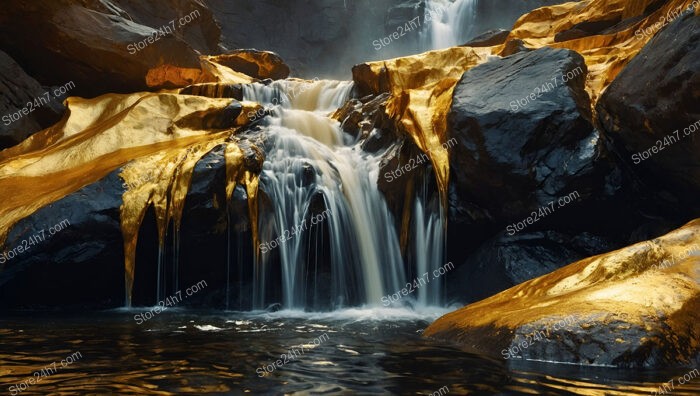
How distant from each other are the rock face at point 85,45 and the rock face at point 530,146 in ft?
26.2

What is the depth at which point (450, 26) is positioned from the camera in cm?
2964

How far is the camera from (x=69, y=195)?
8.44 meters

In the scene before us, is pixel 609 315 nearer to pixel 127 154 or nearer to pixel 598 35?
pixel 127 154

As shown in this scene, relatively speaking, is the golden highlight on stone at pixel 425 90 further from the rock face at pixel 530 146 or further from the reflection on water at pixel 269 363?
the reflection on water at pixel 269 363

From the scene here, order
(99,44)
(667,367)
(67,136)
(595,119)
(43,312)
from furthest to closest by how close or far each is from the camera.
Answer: (99,44)
(67,136)
(595,119)
(43,312)
(667,367)

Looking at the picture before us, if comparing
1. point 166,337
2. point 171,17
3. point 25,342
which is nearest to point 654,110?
point 166,337

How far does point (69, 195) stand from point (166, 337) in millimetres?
3957

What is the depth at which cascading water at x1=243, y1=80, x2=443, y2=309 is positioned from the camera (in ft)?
29.7

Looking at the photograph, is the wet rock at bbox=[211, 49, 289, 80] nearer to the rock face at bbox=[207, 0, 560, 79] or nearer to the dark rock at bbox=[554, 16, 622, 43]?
the dark rock at bbox=[554, 16, 622, 43]

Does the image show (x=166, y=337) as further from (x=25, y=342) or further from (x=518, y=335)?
(x=518, y=335)

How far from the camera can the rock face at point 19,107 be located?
11.4 m

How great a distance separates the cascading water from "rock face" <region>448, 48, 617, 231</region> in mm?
1149

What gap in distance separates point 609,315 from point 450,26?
27.6 metres

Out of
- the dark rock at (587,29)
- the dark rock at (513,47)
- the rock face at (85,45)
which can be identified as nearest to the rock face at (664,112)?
the dark rock at (513,47)
